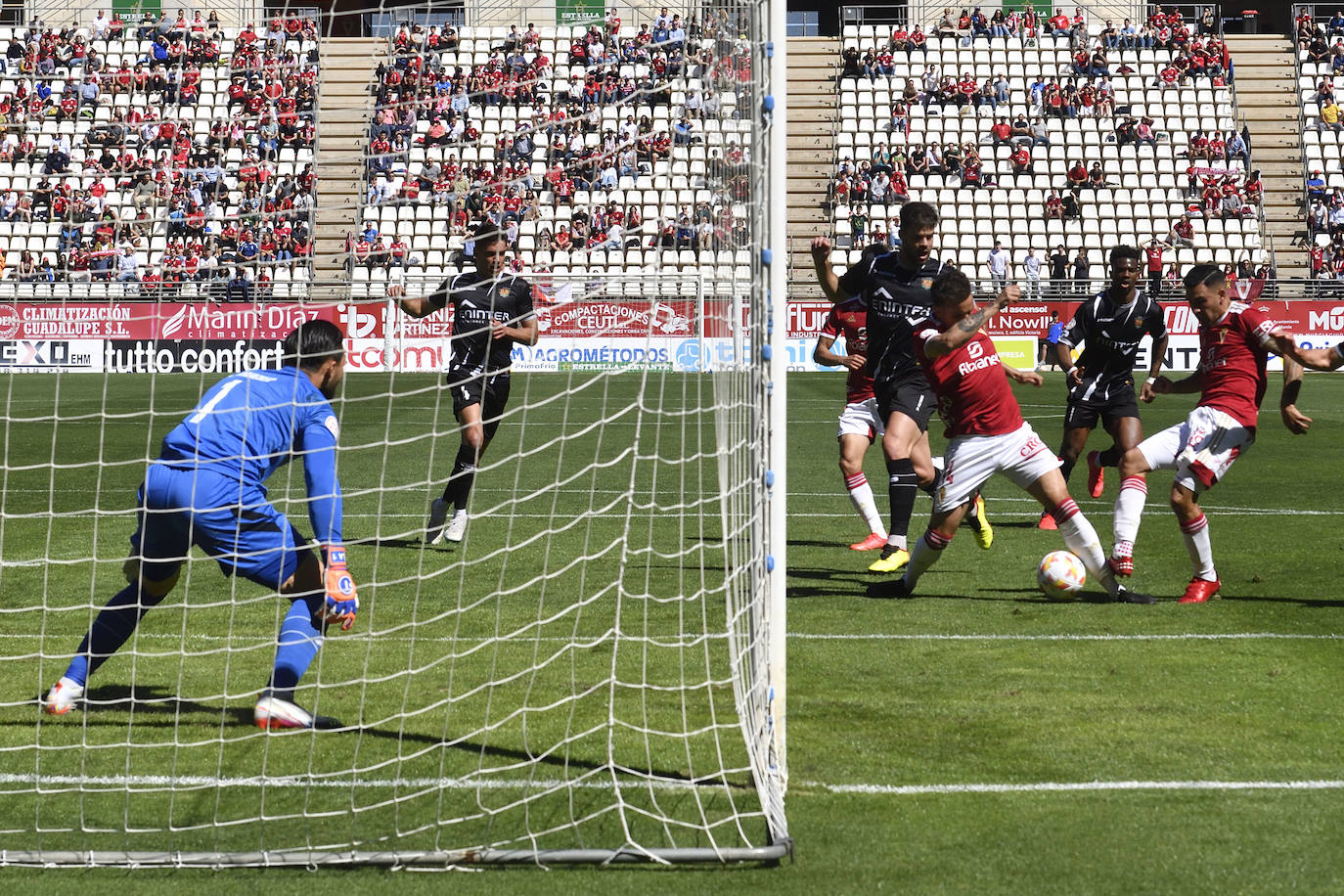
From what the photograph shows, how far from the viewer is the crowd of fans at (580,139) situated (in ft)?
18.3

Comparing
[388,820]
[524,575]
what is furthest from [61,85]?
[524,575]

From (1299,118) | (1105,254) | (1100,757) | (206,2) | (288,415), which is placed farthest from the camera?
(1299,118)

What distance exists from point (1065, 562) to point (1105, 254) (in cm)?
2876

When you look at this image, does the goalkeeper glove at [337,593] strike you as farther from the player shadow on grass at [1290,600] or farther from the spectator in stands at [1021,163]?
the spectator in stands at [1021,163]

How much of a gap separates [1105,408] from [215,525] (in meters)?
7.10

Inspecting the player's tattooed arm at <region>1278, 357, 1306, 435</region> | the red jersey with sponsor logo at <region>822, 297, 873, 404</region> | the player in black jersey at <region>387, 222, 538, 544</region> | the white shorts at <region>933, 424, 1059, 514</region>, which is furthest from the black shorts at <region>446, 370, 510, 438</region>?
the player's tattooed arm at <region>1278, 357, 1306, 435</region>

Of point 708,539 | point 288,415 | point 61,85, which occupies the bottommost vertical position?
point 708,539

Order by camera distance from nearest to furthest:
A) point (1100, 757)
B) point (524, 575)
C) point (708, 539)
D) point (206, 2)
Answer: point (1100, 757)
point (206, 2)
point (524, 575)
point (708, 539)

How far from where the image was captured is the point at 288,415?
5.73 m

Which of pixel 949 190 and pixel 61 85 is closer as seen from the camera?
pixel 61 85

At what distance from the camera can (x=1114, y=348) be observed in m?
10.7

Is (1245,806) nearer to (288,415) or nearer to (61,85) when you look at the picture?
(288,415)

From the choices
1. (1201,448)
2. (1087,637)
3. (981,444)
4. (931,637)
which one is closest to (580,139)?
(931,637)

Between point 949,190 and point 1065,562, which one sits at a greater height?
point 949,190
